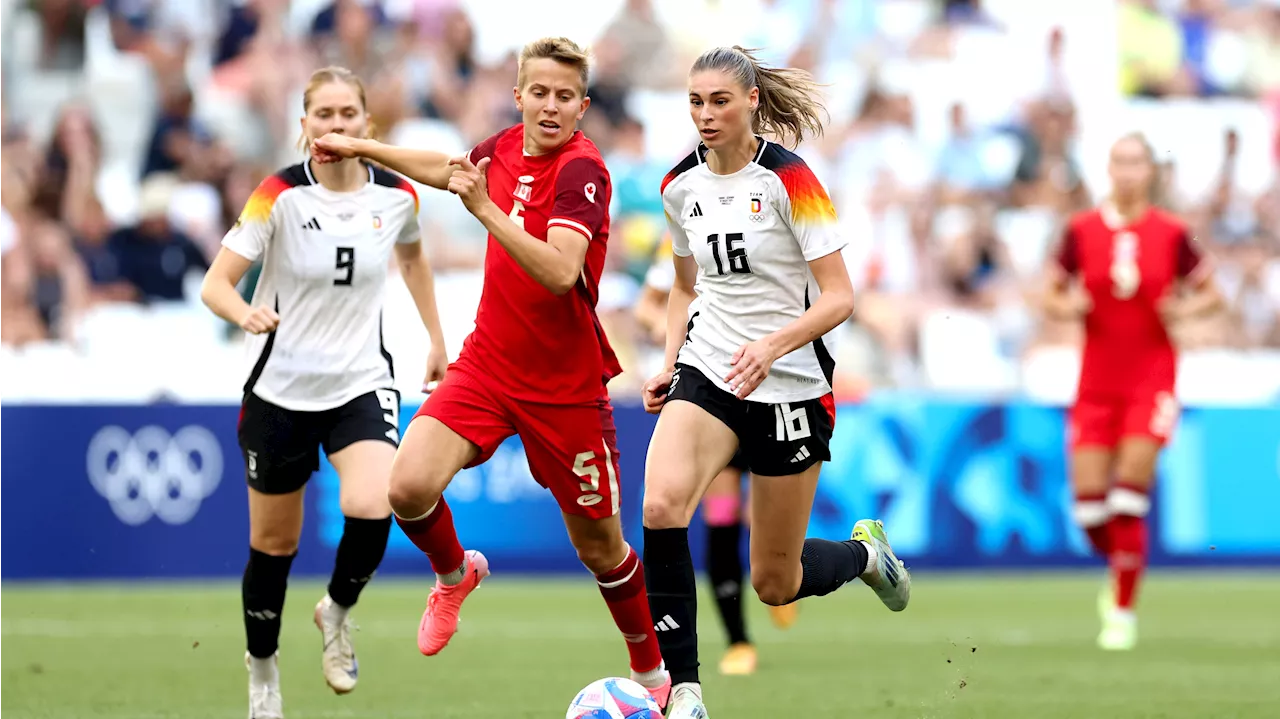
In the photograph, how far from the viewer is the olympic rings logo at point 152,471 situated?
1377cm

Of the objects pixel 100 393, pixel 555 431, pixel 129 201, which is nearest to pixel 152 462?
pixel 100 393

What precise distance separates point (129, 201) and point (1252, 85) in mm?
12130

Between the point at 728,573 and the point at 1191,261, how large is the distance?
3.99 metres

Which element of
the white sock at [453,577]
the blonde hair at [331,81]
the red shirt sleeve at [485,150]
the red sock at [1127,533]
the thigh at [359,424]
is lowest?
the red sock at [1127,533]

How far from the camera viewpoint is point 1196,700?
7.97 meters

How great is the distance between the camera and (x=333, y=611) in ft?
24.0

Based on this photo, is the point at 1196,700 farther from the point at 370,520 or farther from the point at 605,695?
the point at 370,520

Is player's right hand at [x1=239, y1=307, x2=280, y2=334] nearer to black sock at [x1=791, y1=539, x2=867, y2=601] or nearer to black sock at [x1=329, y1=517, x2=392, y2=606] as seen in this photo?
black sock at [x1=329, y1=517, x2=392, y2=606]

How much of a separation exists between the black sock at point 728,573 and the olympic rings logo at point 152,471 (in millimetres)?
5760

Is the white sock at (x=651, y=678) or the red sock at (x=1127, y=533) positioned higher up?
the white sock at (x=651, y=678)

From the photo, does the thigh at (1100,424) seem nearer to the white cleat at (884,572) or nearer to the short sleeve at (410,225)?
the white cleat at (884,572)

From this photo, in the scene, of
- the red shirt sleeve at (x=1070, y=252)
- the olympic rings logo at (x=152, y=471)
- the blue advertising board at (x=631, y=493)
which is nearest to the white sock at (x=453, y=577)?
the red shirt sleeve at (x=1070, y=252)

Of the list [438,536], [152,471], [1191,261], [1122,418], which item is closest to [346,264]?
[438,536]

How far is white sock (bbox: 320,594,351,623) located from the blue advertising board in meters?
6.50
